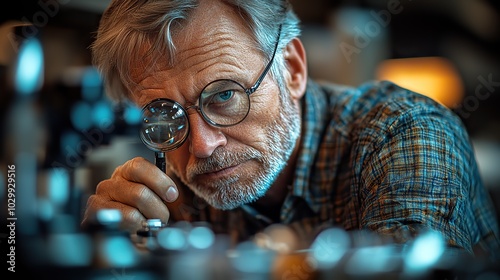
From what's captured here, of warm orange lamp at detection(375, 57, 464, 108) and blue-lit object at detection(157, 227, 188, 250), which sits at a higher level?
warm orange lamp at detection(375, 57, 464, 108)

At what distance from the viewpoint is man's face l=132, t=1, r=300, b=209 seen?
1399mm

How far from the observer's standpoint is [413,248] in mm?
896

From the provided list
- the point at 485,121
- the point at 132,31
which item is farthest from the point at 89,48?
the point at 485,121

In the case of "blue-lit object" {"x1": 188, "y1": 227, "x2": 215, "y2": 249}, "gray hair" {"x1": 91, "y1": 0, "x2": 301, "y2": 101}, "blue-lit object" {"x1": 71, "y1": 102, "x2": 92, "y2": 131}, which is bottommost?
"blue-lit object" {"x1": 188, "y1": 227, "x2": 215, "y2": 249}

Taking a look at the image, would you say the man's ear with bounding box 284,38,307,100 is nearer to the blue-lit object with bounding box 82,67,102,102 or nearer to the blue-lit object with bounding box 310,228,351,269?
the blue-lit object with bounding box 82,67,102,102

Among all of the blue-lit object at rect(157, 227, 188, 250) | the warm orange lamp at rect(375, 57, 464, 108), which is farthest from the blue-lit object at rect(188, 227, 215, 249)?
the warm orange lamp at rect(375, 57, 464, 108)

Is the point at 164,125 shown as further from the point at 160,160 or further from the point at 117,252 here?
the point at 117,252

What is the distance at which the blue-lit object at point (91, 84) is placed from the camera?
1521 millimetres

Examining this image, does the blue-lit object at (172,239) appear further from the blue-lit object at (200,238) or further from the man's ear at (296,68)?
the man's ear at (296,68)

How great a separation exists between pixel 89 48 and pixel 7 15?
0.31 meters

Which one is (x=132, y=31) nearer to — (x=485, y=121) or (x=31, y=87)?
(x=31, y=87)

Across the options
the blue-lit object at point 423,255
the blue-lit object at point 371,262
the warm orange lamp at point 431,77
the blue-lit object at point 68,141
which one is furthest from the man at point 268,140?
the warm orange lamp at point 431,77

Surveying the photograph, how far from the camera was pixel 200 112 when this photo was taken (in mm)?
1377

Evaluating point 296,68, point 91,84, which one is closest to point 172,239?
point 91,84
